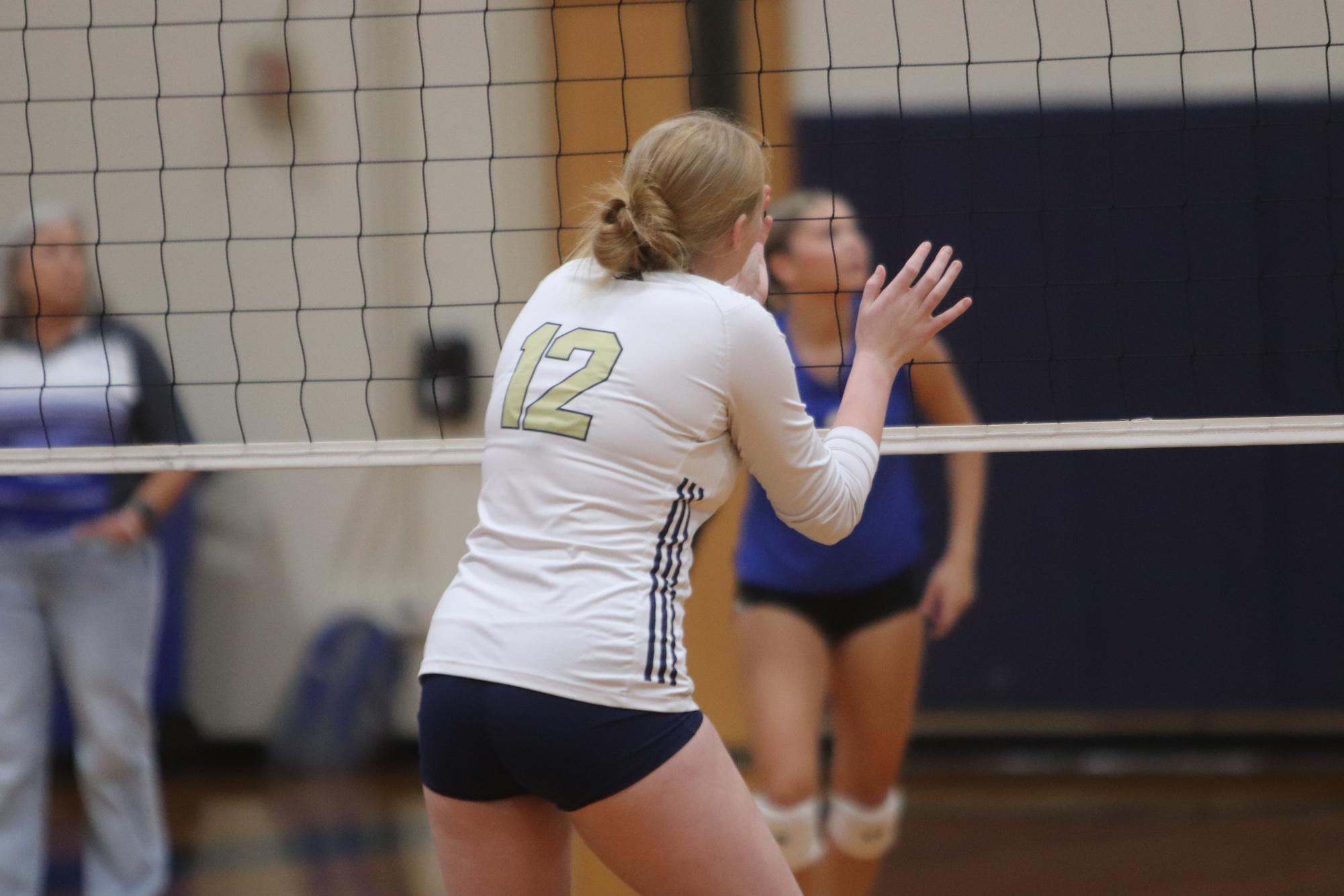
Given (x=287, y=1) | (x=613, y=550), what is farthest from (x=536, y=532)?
(x=287, y=1)

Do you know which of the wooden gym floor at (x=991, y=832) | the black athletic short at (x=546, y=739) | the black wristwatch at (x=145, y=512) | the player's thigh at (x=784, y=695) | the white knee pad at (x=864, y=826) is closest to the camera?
the black athletic short at (x=546, y=739)

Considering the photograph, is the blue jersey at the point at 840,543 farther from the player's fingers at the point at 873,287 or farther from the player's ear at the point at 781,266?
the player's fingers at the point at 873,287

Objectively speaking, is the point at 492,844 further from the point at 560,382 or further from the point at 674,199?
the point at 674,199

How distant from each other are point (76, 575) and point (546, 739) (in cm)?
244

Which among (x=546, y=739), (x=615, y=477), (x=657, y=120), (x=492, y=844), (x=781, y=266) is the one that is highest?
(x=657, y=120)

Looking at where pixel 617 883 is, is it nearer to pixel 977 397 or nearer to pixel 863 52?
pixel 977 397

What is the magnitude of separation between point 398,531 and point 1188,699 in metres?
2.78

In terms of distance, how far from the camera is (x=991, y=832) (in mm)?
4371

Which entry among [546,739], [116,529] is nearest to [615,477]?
[546,739]

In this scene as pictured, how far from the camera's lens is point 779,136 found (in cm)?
505

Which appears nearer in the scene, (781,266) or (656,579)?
(656,579)

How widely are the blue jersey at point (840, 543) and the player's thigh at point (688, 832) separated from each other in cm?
143

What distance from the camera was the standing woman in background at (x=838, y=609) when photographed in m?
3.00

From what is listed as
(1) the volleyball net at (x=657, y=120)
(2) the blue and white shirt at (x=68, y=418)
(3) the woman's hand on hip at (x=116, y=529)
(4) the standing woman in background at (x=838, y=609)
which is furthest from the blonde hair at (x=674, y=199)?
(1) the volleyball net at (x=657, y=120)
